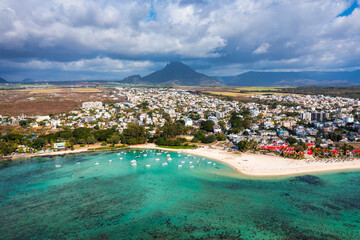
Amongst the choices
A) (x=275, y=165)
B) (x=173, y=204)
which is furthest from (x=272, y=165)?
(x=173, y=204)

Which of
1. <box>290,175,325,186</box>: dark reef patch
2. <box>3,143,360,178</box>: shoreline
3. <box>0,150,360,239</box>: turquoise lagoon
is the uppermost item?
<box>3,143,360,178</box>: shoreline

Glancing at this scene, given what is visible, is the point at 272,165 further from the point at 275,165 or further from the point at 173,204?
the point at 173,204

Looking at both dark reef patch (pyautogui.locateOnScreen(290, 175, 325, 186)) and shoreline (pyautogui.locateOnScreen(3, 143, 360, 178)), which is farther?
shoreline (pyautogui.locateOnScreen(3, 143, 360, 178))

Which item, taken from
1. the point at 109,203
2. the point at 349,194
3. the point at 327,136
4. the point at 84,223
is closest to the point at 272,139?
the point at 327,136

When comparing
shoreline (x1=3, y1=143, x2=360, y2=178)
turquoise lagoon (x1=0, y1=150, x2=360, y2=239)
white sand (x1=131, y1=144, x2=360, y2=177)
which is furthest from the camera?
white sand (x1=131, y1=144, x2=360, y2=177)

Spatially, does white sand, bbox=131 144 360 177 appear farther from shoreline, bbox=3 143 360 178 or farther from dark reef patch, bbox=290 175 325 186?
dark reef patch, bbox=290 175 325 186

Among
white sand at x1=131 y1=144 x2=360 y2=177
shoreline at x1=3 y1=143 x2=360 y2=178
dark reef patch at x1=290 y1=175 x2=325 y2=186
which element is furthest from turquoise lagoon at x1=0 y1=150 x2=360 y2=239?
white sand at x1=131 y1=144 x2=360 y2=177

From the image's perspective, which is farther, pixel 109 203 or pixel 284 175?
pixel 284 175

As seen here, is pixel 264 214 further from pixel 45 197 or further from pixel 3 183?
pixel 3 183

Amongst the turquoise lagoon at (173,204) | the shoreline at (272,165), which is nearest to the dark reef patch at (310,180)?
the turquoise lagoon at (173,204)
